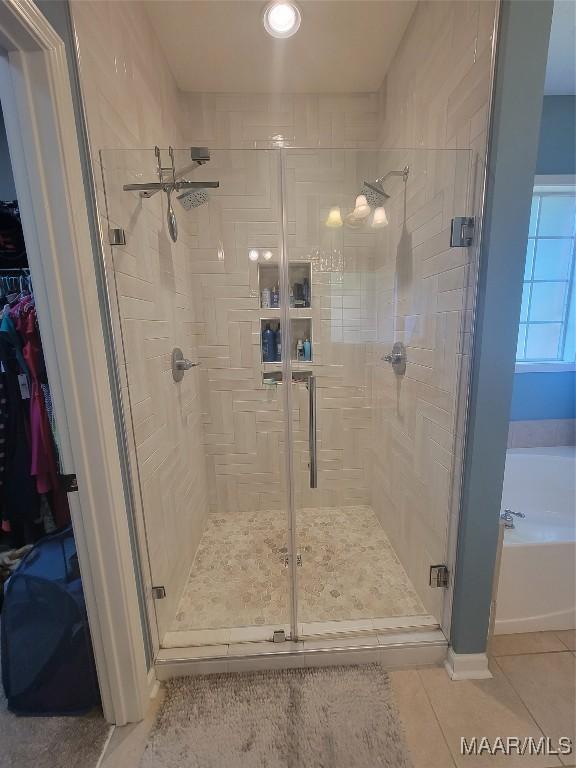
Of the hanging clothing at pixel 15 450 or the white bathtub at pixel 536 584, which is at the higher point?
the hanging clothing at pixel 15 450

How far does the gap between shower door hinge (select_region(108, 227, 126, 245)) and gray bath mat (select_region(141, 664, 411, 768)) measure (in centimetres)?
166

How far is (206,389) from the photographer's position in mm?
2051

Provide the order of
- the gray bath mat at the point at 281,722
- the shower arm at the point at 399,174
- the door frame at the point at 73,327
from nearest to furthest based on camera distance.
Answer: the door frame at the point at 73,327 < the gray bath mat at the point at 281,722 < the shower arm at the point at 399,174

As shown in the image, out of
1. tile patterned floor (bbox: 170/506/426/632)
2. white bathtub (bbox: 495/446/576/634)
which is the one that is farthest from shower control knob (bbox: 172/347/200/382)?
white bathtub (bbox: 495/446/576/634)

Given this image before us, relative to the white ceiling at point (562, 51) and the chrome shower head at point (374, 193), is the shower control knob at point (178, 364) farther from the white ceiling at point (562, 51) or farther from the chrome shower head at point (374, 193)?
the white ceiling at point (562, 51)

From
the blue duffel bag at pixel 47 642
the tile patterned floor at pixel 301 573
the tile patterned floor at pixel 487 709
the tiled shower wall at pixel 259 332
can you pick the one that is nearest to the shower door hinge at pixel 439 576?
the tile patterned floor at pixel 301 573

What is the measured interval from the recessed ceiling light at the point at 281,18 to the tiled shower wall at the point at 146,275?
0.55m

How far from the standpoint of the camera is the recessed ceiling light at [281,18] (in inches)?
52.8

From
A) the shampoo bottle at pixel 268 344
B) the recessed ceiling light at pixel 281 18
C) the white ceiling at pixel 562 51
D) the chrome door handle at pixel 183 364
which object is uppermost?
the recessed ceiling light at pixel 281 18

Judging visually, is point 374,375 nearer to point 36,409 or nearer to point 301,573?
point 301,573

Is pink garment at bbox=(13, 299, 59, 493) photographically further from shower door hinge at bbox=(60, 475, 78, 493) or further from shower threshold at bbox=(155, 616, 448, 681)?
shower threshold at bbox=(155, 616, 448, 681)

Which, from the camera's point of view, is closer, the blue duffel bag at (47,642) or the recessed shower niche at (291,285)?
the blue duffel bag at (47,642)

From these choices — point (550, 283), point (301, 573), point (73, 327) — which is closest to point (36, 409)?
point (73, 327)

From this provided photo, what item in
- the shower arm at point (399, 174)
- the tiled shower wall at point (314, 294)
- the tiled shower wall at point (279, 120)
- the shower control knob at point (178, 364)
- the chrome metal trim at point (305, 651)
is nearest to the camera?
the tiled shower wall at point (314, 294)
